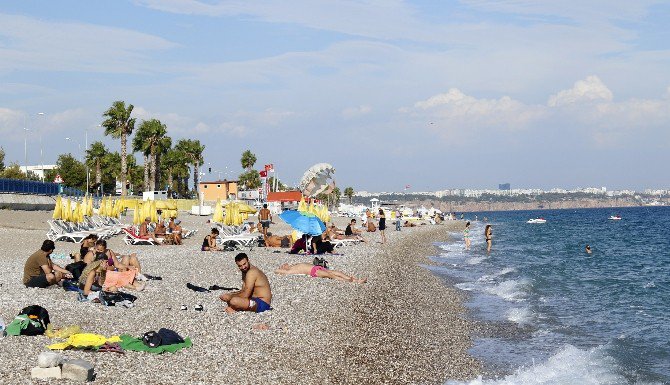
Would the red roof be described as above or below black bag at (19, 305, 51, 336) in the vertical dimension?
above

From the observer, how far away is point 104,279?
1473cm

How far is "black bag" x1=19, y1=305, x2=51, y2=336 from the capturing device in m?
9.98

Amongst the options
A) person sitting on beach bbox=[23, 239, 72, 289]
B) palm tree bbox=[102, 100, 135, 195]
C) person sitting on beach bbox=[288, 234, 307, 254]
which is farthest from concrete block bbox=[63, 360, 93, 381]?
palm tree bbox=[102, 100, 135, 195]

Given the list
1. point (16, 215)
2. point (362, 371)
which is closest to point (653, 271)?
point (362, 371)

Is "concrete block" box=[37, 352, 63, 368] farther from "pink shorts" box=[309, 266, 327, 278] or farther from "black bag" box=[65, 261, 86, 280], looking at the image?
"pink shorts" box=[309, 266, 327, 278]

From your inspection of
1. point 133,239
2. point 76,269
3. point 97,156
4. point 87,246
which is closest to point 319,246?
point 133,239

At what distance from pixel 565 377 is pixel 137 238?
68.5 feet

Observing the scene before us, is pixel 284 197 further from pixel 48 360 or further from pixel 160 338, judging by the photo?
pixel 48 360

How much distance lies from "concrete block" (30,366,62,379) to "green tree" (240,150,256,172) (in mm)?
112622

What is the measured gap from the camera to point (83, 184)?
9625 centimetres

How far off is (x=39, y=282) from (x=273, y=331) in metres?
5.22

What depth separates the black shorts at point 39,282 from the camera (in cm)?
1412

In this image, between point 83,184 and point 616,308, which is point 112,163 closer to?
point 83,184

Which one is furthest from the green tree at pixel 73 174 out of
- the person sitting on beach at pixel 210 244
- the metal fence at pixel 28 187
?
the person sitting on beach at pixel 210 244
